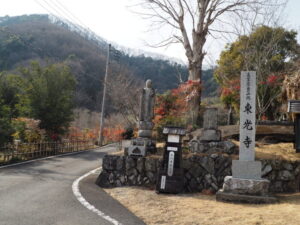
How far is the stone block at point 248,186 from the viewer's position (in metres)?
7.65

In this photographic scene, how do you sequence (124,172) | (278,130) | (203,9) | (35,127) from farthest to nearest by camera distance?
1. (35,127)
2. (203,9)
3. (278,130)
4. (124,172)

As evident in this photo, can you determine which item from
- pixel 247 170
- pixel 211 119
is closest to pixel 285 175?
pixel 247 170

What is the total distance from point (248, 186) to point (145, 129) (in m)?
4.07

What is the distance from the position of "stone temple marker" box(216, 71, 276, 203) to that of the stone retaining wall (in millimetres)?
1072

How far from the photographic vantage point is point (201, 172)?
30.4 ft

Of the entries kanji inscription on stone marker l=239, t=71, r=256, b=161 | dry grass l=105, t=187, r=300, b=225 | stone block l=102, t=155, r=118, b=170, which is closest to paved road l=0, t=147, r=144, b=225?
dry grass l=105, t=187, r=300, b=225

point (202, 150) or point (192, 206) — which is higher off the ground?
point (202, 150)

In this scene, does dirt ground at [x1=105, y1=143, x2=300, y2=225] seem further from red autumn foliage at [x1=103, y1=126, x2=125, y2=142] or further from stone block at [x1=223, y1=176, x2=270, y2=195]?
red autumn foliage at [x1=103, y1=126, x2=125, y2=142]

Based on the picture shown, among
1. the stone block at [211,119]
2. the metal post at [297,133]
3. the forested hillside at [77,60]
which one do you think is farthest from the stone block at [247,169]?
the forested hillside at [77,60]

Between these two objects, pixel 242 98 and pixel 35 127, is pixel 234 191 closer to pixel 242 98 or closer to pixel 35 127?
pixel 242 98

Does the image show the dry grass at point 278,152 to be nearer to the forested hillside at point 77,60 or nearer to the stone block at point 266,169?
the stone block at point 266,169

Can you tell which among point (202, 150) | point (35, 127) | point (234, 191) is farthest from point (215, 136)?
point (35, 127)

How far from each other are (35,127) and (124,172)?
1042 cm

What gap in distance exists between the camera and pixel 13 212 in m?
5.96
